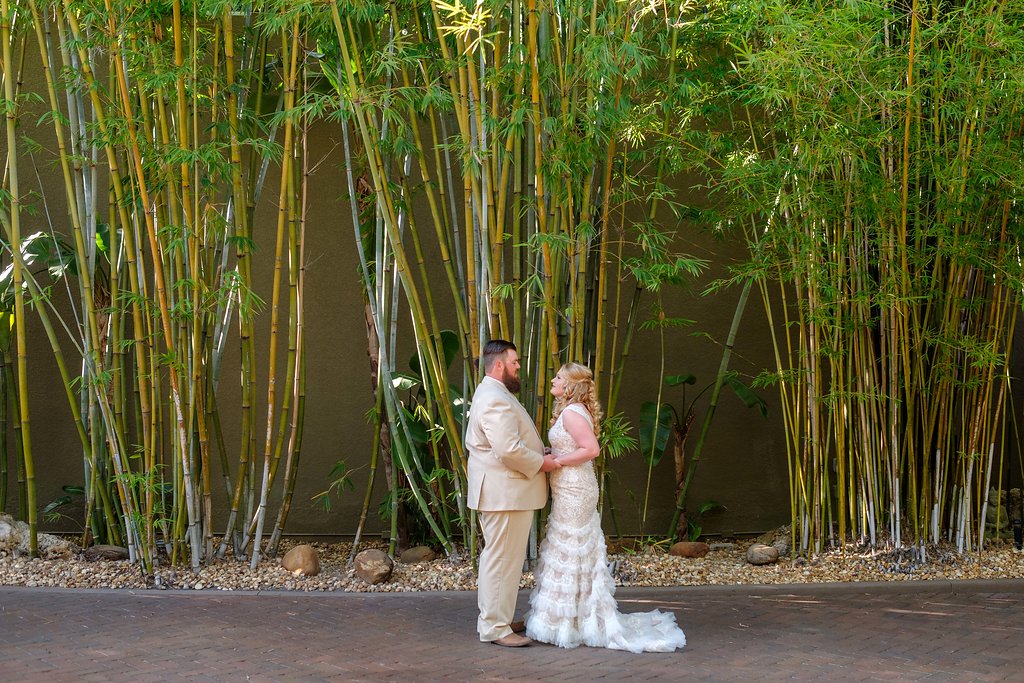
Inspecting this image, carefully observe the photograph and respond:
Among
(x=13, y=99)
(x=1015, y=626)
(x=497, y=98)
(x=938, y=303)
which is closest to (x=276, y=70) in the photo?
(x=13, y=99)

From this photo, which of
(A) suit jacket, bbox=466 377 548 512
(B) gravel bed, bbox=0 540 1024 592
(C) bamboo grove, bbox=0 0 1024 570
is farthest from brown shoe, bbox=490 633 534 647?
(C) bamboo grove, bbox=0 0 1024 570

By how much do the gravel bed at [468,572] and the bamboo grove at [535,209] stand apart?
5.1 inches

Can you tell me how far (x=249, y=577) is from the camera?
16.9 feet

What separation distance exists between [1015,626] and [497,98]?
10.7ft

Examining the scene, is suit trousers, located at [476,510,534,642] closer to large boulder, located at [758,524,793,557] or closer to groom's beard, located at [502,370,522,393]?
groom's beard, located at [502,370,522,393]

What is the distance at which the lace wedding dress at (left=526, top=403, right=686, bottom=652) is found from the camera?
3.95 metres

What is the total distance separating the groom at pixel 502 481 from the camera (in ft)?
12.6

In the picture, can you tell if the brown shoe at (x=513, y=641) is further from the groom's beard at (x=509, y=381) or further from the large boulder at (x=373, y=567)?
the large boulder at (x=373, y=567)

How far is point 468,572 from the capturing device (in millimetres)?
5164

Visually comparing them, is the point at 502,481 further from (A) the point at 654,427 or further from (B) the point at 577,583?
(A) the point at 654,427

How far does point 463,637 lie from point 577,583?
560mm

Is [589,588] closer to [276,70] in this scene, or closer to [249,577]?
[249,577]

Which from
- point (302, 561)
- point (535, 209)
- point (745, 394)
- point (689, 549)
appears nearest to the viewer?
point (535, 209)

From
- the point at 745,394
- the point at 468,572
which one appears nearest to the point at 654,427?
the point at 745,394
